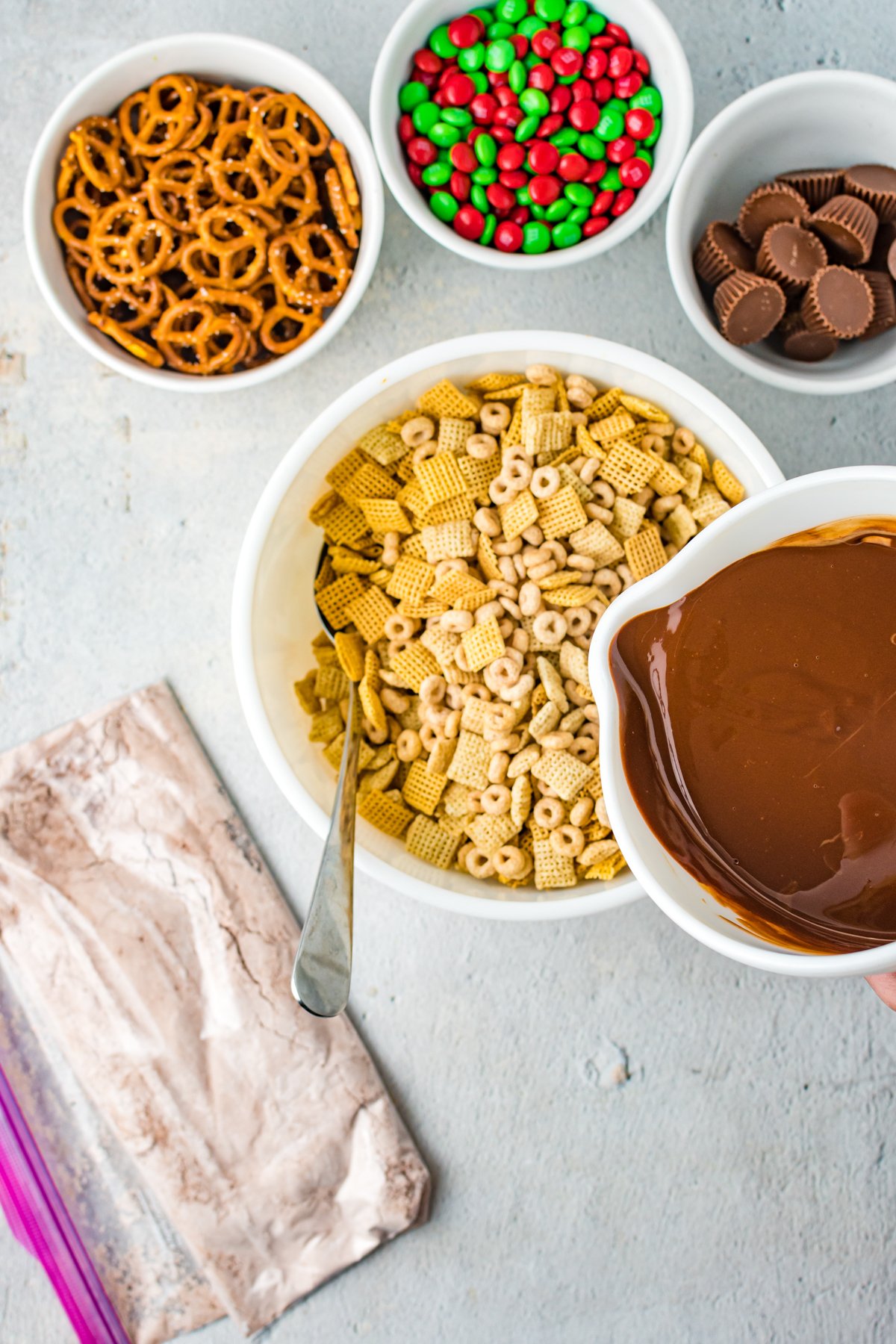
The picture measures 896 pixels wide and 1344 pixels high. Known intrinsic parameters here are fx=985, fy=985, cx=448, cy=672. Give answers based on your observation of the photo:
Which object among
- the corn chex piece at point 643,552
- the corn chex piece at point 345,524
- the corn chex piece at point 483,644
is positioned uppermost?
the corn chex piece at point 345,524

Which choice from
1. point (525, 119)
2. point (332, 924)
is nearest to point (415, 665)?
point (332, 924)

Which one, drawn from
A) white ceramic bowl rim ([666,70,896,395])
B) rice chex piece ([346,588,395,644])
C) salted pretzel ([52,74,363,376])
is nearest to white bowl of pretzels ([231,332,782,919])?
rice chex piece ([346,588,395,644])

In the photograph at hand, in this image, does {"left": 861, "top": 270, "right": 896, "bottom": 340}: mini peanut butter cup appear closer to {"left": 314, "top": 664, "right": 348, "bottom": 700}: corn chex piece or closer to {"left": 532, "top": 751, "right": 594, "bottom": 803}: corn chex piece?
{"left": 532, "top": 751, "right": 594, "bottom": 803}: corn chex piece

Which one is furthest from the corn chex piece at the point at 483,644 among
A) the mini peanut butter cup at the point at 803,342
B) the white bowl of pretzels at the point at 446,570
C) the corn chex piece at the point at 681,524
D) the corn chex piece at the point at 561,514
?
the mini peanut butter cup at the point at 803,342

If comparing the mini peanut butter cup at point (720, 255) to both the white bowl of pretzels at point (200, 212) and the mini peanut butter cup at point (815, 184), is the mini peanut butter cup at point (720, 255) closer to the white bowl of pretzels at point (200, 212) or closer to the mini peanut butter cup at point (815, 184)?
the mini peanut butter cup at point (815, 184)

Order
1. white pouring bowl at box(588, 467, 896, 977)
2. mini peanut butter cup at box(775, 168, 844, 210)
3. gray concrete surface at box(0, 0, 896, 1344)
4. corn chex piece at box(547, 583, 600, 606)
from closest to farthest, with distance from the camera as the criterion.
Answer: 1. white pouring bowl at box(588, 467, 896, 977)
2. corn chex piece at box(547, 583, 600, 606)
3. mini peanut butter cup at box(775, 168, 844, 210)
4. gray concrete surface at box(0, 0, 896, 1344)

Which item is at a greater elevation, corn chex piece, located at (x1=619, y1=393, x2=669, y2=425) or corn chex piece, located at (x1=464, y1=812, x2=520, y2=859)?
corn chex piece, located at (x1=619, y1=393, x2=669, y2=425)

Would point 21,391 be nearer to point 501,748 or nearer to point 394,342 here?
point 394,342
